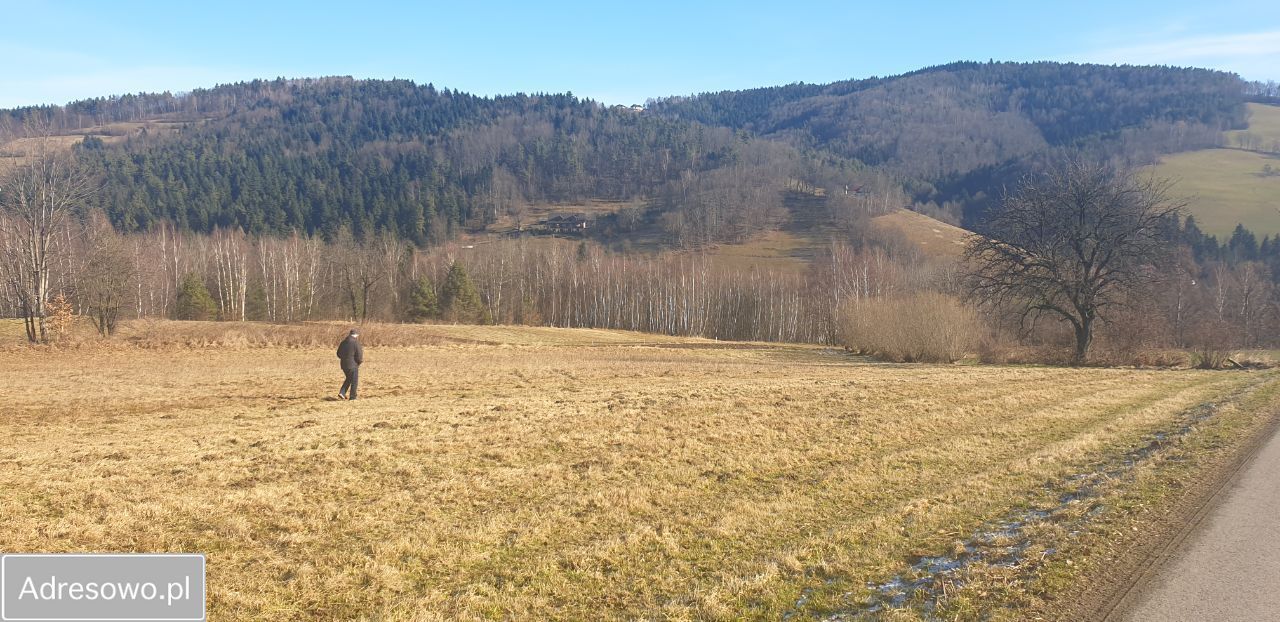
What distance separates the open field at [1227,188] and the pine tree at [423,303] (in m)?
121

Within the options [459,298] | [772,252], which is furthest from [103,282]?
[772,252]

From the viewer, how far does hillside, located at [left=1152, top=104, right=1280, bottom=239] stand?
129125 millimetres

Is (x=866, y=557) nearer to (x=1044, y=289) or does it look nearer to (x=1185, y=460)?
(x=1185, y=460)

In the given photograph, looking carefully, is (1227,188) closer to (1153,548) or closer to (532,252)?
(532,252)

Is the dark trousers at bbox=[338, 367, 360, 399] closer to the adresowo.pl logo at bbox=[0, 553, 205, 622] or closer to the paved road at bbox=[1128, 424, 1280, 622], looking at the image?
the adresowo.pl logo at bbox=[0, 553, 205, 622]

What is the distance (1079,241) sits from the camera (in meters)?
37.3

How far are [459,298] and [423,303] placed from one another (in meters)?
4.30

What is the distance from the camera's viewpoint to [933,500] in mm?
10094

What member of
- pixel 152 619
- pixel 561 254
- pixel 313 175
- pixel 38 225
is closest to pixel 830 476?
pixel 152 619

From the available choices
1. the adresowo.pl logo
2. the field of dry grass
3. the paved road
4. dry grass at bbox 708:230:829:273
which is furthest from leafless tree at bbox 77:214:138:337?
dry grass at bbox 708:230:829:273

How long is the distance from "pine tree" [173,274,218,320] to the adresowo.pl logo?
73830 millimetres

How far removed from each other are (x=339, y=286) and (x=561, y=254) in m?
33.7

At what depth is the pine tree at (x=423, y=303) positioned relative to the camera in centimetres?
7819

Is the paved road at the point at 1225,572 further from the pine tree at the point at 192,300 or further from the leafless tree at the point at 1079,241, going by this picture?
the pine tree at the point at 192,300
